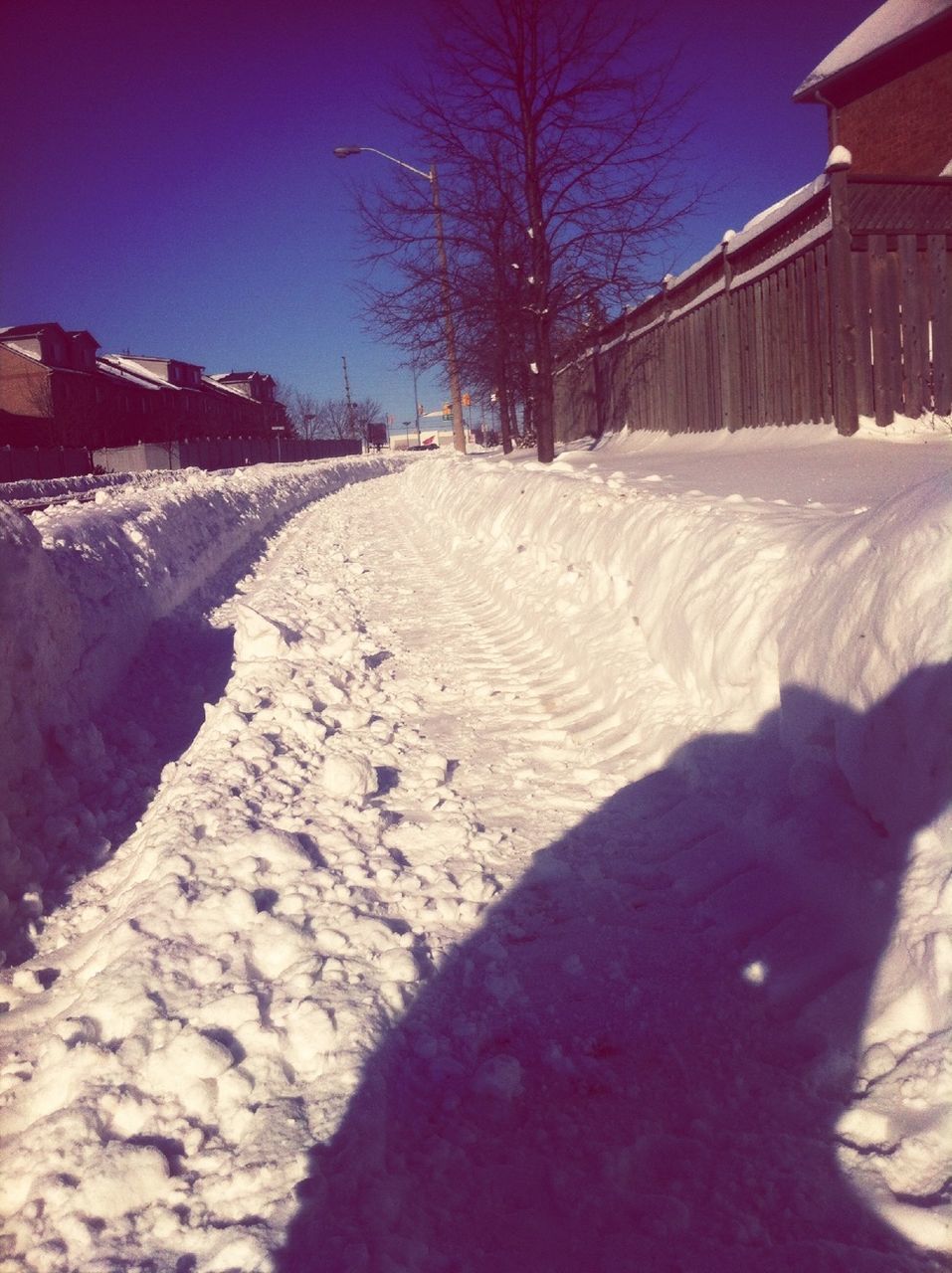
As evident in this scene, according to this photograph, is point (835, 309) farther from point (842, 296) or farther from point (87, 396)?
point (87, 396)

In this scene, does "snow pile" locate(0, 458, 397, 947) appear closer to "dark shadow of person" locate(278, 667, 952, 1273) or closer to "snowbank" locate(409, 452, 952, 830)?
"dark shadow of person" locate(278, 667, 952, 1273)

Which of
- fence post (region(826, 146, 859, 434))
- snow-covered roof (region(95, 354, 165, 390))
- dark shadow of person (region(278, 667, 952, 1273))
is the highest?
snow-covered roof (region(95, 354, 165, 390))

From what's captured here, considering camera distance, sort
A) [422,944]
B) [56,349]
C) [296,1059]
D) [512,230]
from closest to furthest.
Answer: [296,1059], [422,944], [512,230], [56,349]

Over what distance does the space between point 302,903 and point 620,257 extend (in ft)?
40.5

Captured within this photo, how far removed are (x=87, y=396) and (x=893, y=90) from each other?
146 feet

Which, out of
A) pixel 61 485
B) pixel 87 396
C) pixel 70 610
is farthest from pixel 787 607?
pixel 87 396

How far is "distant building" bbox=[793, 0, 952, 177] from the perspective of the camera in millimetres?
17469

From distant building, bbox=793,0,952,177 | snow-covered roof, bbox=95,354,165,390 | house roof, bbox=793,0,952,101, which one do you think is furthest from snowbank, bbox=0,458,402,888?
snow-covered roof, bbox=95,354,165,390

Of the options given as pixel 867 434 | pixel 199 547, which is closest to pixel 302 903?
pixel 867 434

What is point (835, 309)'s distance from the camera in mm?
8297

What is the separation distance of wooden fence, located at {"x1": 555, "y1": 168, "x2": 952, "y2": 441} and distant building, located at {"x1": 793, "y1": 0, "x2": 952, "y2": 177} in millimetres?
9068

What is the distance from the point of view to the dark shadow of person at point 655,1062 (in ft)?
5.53

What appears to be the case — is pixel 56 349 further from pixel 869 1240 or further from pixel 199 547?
pixel 869 1240

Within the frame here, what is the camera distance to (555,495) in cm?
830
